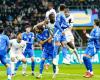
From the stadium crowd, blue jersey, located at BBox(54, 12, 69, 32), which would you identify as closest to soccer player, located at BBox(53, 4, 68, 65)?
blue jersey, located at BBox(54, 12, 69, 32)

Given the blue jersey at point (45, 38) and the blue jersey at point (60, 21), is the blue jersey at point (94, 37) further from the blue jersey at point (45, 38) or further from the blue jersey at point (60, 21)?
the blue jersey at point (45, 38)

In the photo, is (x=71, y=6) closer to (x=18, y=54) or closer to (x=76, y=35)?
(x=76, y=35)

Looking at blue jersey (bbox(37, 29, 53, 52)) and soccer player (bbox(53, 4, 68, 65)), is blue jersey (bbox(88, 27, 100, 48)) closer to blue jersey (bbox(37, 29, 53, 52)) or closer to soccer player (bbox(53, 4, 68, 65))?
soccer player (bbox(53, 4, 68, 65))

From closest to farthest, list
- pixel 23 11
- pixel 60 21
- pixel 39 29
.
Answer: pixel 60 21, pixel 39 29, pixel 23 11

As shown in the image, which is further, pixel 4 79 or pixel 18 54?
pixel 18 54

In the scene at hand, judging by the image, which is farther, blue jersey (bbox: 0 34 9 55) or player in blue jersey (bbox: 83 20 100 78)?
player in blue jersey (bbox: 83 20 100 78)

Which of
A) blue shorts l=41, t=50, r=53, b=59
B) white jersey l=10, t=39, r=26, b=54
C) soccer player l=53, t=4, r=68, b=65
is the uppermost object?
soccer player l=53, t=4, r=68, b=65

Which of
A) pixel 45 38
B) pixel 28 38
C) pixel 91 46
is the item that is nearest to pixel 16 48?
pixel 45 38

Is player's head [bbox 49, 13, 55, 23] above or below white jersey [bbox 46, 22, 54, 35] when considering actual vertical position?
above

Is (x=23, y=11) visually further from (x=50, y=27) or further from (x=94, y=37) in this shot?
(x=50, y=27)

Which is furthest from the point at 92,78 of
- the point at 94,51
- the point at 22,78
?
the point at 22,78

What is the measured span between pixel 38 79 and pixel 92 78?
8.26ft

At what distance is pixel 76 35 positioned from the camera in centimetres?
4291

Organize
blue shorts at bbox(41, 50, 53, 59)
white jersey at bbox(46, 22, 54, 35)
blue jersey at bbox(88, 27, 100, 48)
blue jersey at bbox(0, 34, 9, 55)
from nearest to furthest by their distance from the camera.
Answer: blue jersey at bbox(0, 34, 9, 55), white jersey at bbox(46, 22, 54, 35), blue shorts at bbox(41, 50, 53, 59), blue jersey at bbox(88, 27, 100, 48)
